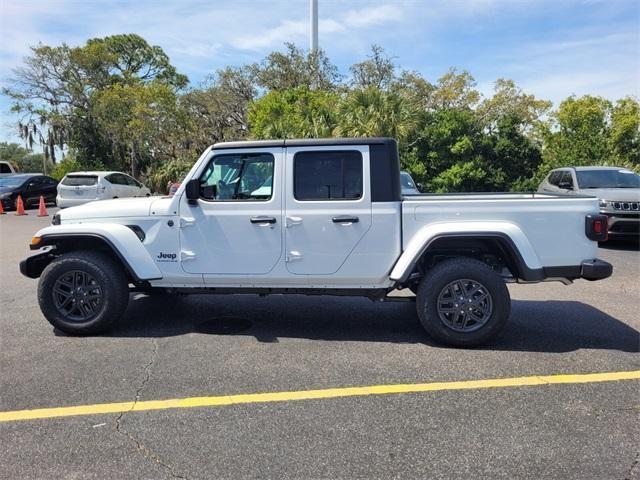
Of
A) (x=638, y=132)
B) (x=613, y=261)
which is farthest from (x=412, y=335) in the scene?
(x=638, y=132)

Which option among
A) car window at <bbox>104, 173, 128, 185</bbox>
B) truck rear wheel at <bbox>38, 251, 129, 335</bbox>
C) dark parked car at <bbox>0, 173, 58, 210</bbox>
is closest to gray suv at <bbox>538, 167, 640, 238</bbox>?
truck rear wheel at <bbox>38, 251, 129, 335</bbox>

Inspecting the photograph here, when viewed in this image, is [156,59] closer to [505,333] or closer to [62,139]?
[62,139]

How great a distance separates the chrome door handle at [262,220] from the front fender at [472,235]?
1.27 m

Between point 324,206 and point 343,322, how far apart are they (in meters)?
1.39

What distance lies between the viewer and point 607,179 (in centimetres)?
1129

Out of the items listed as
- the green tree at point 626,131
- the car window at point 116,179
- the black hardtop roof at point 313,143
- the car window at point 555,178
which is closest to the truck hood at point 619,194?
the car window at point 555,178

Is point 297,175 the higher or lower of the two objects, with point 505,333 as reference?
higher

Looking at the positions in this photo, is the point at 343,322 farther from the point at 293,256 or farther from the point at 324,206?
the point at 324,206

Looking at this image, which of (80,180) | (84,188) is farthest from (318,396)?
(80,180)

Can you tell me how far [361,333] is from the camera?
16.9ft

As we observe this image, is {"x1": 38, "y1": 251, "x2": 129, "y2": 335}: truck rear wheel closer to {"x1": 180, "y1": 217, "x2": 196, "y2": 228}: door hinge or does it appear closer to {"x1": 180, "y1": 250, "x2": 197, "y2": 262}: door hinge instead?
{"x1": 180, "y1": 250, "x2": 197, "y2": 262}: door hinge

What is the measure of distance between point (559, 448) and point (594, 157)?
84.7 feet

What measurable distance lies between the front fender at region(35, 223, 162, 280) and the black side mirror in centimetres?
67

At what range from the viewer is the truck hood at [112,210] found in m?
5.06
